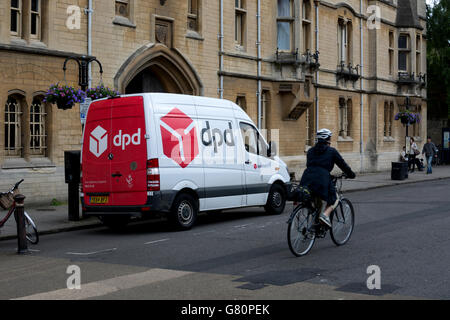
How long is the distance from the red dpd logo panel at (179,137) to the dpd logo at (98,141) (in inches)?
51.8

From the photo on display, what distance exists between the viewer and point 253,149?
1574cm

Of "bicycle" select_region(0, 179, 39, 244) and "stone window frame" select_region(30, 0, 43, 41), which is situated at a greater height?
"stone window frame" select_region(30, 0, 43, 41)

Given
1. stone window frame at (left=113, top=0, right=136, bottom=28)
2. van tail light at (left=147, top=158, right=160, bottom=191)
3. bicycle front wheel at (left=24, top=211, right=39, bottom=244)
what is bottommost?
bicycle front wheel at (left=24, top=211, right=39, bottom=244)

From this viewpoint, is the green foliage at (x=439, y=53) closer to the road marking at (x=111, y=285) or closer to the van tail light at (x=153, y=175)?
the van tail light at (x=153, y=175)

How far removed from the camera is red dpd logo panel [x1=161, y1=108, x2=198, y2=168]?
13102mm

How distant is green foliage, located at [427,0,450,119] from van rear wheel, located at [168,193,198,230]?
135ft

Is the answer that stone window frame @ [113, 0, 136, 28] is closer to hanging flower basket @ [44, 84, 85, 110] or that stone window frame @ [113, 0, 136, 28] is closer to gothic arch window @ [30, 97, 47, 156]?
gothic arch window @ [30, 97, 47, 156]

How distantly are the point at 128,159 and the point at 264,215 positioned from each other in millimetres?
4313

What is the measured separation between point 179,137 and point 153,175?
1.03m

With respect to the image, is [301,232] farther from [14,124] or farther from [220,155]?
[14,124]

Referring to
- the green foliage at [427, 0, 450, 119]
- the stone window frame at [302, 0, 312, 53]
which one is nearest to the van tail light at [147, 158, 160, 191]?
the stone window frame at [302, 0, 312, 53]

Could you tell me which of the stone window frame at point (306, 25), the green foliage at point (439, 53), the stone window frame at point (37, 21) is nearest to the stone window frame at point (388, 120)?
the stone window frame at point (306, 25)

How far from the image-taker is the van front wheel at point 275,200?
52.7 ft

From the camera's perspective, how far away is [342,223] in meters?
11.0
